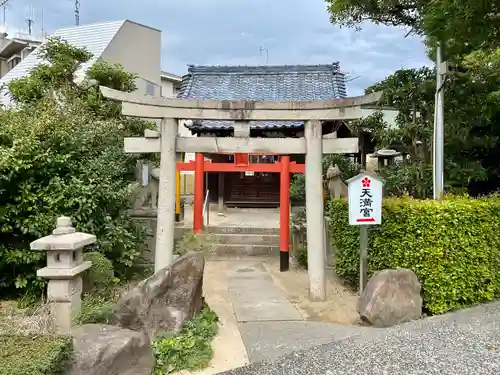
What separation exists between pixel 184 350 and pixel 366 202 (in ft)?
10.8

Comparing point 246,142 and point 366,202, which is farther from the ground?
point 246,142

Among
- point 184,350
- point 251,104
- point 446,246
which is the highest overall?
point 251,104

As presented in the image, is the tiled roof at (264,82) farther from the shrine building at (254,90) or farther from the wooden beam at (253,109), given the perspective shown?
the wooden beam at (253,109)

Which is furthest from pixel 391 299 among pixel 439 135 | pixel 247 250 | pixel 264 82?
pixel 264 82

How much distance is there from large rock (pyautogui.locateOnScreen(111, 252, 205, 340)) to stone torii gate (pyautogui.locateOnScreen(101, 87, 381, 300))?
1633 mm

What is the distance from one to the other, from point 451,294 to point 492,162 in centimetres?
627

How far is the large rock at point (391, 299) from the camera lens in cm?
552

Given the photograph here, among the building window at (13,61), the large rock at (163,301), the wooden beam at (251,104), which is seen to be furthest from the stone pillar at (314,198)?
the building window at (13,61)

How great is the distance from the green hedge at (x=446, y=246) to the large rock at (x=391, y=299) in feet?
1.24

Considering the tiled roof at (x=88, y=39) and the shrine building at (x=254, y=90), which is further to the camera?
the tiled roof at (x=88, y=39)

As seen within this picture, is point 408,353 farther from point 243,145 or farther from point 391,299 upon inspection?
point 243,145

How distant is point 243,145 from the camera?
6852 millimetres

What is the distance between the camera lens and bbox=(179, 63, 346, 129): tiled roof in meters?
15.8

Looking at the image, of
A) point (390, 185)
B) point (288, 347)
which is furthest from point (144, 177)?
point (288, 347)
